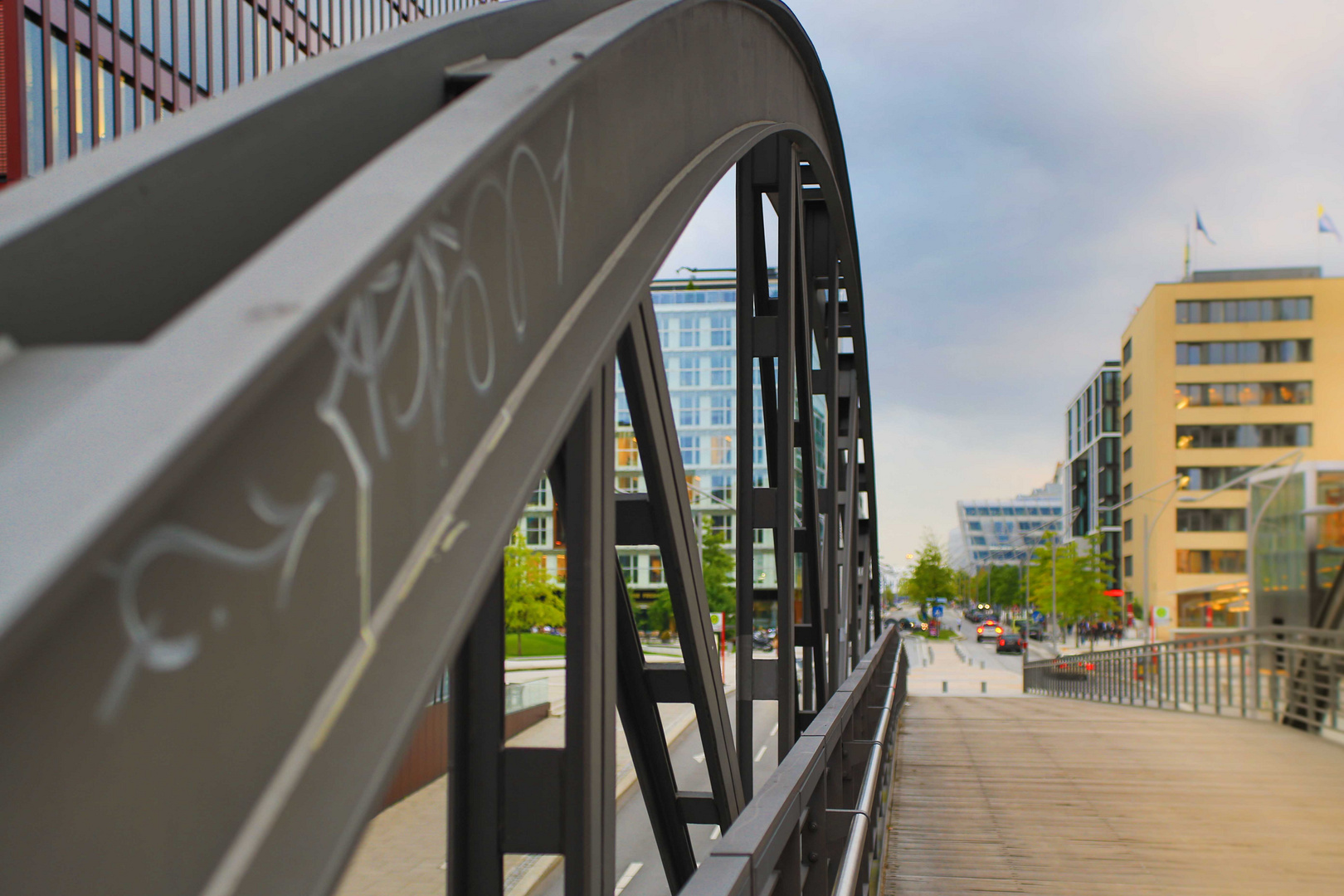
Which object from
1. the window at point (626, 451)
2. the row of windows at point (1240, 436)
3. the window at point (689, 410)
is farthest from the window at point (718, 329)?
the row of windows at point (1240, 436)

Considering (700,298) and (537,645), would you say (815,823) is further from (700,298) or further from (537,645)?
(700,298)

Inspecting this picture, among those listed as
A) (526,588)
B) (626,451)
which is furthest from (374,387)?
(626,451)

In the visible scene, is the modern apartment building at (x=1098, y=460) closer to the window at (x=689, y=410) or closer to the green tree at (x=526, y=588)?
the window at (x=689, y=410)

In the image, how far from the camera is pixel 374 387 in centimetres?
111

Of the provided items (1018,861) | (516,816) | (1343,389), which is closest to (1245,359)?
(1343,389)

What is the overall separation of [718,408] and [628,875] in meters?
56.0

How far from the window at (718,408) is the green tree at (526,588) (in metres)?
23.5

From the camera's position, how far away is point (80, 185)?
1.08 metres

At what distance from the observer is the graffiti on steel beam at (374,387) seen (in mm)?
833

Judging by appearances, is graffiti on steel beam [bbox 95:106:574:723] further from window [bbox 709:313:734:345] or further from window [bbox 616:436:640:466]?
window [bbox 709:313:734:345]

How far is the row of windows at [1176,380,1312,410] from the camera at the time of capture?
6675 centimetres

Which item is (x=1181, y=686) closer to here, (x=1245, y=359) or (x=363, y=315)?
(x=363, y=315)

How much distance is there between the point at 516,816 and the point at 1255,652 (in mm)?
14301

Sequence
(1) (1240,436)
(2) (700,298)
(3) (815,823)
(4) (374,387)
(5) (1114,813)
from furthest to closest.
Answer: (2) (700,298) < (1) (1240,436) < (5) (1114,813) < (3) (815,823) < (4) (374,387)
